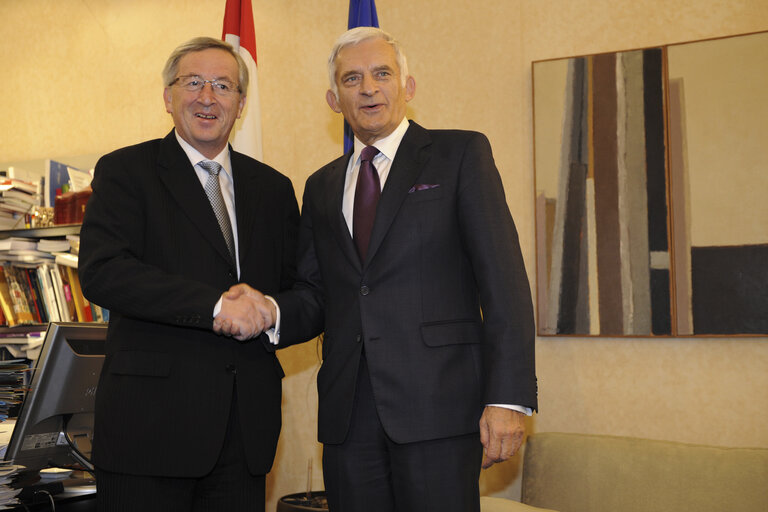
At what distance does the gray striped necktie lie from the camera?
6.49 feet

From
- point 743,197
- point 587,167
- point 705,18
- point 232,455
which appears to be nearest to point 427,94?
point 587,167

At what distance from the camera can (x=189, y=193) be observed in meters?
1.94

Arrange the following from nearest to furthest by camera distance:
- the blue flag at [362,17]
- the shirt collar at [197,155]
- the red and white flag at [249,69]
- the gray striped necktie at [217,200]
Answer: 1. the gray striped necktie at [217,200]
2. the shirt collar at [197,155]
3. the blue flag at [362,17]
4. the red and white flag at [249,69]

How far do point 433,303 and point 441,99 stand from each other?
2.00 metres

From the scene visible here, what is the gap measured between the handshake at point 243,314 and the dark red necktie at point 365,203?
0.29 meters

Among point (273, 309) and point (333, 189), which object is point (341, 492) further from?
point (333, 189)

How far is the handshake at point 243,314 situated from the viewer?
179 cm

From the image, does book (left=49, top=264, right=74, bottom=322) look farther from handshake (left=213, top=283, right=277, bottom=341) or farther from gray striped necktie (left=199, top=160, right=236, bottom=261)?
handshake (left=213, top=283, right=277, bottom=341)

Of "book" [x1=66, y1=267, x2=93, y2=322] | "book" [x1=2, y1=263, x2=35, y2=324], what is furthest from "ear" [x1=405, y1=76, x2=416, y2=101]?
"book" [x1=2, y1=263, x2=35, y2=324]

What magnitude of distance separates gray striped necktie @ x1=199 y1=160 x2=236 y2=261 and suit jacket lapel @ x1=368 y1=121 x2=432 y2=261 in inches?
16.7

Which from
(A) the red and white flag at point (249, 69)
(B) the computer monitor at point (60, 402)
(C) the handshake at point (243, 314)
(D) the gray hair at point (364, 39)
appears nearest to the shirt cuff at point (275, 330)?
(C) the handshake at point (243, 314)

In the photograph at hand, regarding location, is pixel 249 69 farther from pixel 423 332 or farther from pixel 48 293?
pixel 423 332

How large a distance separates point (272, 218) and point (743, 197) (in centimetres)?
199

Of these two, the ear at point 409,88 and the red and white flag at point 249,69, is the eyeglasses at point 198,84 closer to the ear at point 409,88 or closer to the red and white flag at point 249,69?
the ear at point 409,88
